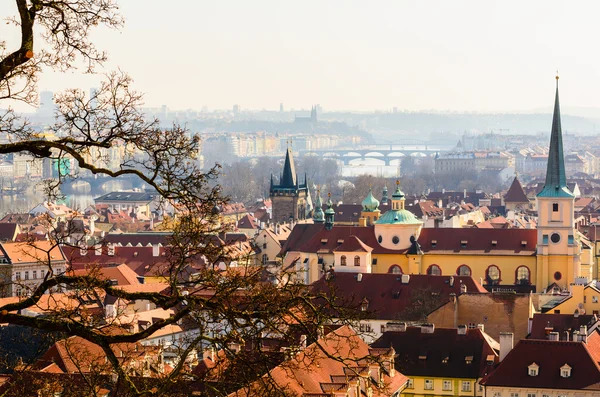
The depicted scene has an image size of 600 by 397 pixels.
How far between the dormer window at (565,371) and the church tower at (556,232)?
103 ft

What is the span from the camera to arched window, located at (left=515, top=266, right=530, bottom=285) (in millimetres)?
69625

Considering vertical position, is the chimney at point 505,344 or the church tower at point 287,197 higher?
the chimney at point 505,344

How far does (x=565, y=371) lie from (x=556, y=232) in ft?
112

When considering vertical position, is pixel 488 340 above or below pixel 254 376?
below

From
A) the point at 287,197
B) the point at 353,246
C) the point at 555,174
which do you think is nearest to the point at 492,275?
the point at 555,174

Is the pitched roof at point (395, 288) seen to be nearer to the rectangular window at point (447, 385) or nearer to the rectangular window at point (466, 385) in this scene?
the rectangular window at point (447, 385)

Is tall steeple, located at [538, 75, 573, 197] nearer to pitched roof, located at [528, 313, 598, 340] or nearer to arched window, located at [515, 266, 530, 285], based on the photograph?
arched window, located at [515, 266, 530, 285]

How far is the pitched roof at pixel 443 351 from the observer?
41.1 meters

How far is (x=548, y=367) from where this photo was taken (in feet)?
124

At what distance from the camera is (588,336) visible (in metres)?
40.9

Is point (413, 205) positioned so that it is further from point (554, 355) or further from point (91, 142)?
point (91, 142)

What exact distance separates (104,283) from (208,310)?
2.59 ft

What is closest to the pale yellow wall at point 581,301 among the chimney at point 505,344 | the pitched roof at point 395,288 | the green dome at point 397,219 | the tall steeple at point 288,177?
the pitched roof at point 395,288

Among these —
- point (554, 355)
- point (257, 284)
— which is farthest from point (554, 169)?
point (257, 284)
